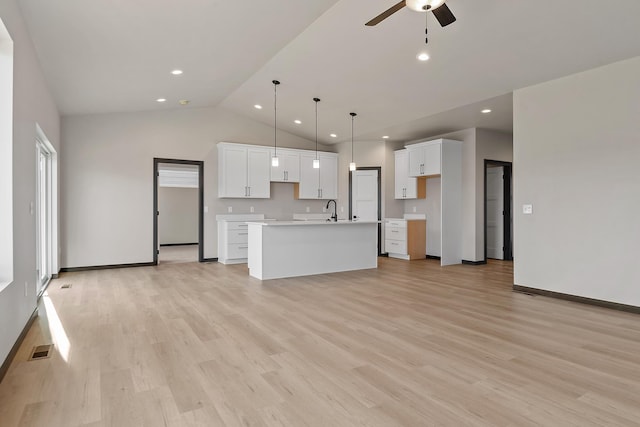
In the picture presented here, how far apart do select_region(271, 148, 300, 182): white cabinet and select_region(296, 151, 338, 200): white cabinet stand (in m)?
0.13

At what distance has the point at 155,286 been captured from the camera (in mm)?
5324

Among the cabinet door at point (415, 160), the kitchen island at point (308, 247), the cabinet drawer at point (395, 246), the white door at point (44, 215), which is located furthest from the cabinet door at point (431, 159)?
the white door at point (44, 215)

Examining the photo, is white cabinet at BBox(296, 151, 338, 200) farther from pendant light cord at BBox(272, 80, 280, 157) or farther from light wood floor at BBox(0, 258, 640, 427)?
light wood floor at BBox(0, 258, 640, 427)

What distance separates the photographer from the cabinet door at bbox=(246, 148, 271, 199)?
311 inches

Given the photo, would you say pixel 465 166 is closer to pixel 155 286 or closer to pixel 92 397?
pixel 155 286

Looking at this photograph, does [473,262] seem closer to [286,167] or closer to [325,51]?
[286,167]

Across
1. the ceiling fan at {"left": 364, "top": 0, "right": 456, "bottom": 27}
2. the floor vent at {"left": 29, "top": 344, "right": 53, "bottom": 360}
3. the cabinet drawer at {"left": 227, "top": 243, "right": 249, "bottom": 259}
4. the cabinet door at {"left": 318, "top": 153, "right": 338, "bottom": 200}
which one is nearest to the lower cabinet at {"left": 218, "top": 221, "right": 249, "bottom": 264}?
the cabinet drawer at {"left": 227, "top": 243, "right": 249, "bottom": 259}

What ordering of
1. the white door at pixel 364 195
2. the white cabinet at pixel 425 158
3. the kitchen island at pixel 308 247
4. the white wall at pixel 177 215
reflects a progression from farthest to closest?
1. the white wall at pixel 177 215
2. the white door at pixel 364 195
3. the white cabinet at pixel 425 158
4. the kitchen island at pixel 308 247

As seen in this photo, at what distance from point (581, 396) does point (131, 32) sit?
4.77 meters

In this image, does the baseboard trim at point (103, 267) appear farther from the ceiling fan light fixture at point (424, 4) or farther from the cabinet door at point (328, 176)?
the ceiling fan light fixture at point (424, 4)

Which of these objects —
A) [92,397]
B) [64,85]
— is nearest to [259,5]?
[64,85]

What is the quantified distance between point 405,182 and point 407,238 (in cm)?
128

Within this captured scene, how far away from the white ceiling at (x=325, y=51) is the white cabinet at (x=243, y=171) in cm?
132

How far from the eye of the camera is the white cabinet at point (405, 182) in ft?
27.1
